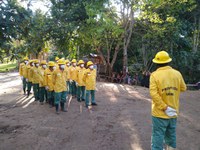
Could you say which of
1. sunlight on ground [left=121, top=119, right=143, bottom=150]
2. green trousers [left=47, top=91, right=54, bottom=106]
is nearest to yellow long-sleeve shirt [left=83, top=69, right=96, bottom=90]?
green trousers [left=47, top=91, right=54, bottom=106]

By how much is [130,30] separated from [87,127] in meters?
13.2

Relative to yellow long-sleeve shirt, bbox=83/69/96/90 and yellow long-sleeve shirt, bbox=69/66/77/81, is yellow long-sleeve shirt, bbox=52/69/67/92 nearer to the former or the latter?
yellow long-sleeve shirt, bbox=83/69/96/90

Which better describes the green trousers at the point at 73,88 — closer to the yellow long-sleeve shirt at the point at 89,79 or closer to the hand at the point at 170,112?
the yellow long-sleeve shirt at the point at 89,79

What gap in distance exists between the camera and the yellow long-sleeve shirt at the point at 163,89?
448cm

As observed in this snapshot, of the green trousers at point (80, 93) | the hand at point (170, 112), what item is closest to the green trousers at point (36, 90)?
the green trousers at point (80, 93)

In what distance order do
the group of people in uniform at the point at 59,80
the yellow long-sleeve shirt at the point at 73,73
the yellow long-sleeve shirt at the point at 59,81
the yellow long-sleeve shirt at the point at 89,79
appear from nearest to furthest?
1. the yellow long-sleeve shirt at the point at 59,81
2. the group of people in uniform at the point at 59,80
3. the yellow long-sleeve shirt at the point at 89,79
4. the yellow long-sleeve shirt at the point at 73,73

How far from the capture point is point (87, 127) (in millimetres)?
7312

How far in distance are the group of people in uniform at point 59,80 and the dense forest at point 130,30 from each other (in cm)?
119

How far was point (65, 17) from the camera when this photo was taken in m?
16.7

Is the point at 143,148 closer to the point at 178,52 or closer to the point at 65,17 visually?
the point at 65,17

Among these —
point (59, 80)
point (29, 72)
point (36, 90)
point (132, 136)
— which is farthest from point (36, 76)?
point (132, 136)

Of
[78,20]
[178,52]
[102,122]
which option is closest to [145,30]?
[178,52]

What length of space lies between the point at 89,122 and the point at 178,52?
16.0m

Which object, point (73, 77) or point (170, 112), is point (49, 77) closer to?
point (73, 77)
